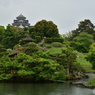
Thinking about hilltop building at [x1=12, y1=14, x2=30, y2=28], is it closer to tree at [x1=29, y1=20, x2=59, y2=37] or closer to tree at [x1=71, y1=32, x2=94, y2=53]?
tree at [x1=71, y1=32, x2=94, y2=53]

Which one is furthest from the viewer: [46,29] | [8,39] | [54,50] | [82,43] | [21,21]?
[21,21]

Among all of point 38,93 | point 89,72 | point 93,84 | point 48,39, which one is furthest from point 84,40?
point 38,93

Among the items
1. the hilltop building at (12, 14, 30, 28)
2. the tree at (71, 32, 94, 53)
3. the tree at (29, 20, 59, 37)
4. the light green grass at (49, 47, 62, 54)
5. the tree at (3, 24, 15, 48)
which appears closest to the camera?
the light green grass at (49, 47, 62, 54)

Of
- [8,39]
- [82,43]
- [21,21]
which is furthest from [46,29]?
[21,21]

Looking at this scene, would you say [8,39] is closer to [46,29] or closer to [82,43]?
[46,29]

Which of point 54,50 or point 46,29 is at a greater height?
point 46,29

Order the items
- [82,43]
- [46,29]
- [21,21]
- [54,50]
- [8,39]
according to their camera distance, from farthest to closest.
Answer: [21,21]
[8,39]
[82,43]
[46,29]
[54,50]

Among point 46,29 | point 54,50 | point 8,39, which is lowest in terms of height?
point 54,50

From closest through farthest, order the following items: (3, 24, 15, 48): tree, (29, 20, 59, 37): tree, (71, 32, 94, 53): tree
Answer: (29, 20, 59, 37): tree
(71, 32, 94, 53): tree
(3, 24, 15, 48): tree

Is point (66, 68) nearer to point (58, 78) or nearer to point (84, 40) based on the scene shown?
point (58, 78)

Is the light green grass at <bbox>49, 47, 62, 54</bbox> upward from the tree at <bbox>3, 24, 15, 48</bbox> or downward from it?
downward

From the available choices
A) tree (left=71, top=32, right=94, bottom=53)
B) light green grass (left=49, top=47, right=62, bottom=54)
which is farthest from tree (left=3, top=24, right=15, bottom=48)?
tree (left=71, top=32, right=94, bottom=53)

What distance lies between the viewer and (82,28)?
340 feet

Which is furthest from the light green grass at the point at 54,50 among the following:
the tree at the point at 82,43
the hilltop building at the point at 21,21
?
the hilltop building at the point at 21,21
